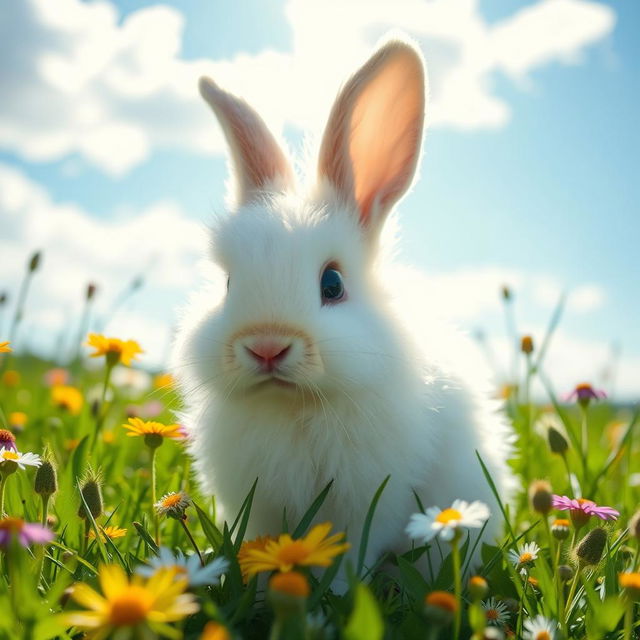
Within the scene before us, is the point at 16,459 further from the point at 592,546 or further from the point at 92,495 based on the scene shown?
the point at 592,546

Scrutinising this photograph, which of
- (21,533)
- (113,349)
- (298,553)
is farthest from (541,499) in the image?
(113,349)

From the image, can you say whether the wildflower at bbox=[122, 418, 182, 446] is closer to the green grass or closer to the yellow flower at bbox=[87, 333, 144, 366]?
the green grass

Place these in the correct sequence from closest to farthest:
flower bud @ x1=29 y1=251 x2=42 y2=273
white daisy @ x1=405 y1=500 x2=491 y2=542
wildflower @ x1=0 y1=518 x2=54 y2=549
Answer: wildflower @ x1=0 y1=518 x2=54 y2=549 → white daisy @ x1=405 y1=500 x2=491 y2=542 → flower bud @ x1=29 y1=251 x2=42 y2=273

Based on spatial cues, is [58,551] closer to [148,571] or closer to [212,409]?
[212,409]

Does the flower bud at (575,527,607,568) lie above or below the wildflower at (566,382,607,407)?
below

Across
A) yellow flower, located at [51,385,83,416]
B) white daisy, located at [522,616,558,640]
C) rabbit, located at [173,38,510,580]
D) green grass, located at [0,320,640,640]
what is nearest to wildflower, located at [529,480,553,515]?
green grass, located at [0,320,640,640]

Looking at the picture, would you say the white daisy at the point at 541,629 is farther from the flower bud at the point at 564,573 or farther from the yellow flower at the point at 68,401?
the yellow flower at the point at 68,401

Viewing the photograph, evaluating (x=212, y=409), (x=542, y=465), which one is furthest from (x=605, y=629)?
(x=542, y=465)
